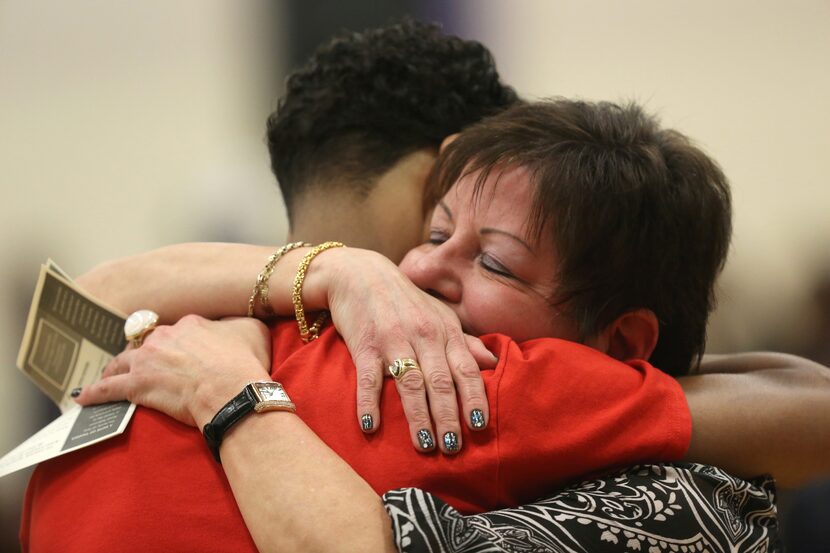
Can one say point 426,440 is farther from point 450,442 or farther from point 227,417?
point 227,417

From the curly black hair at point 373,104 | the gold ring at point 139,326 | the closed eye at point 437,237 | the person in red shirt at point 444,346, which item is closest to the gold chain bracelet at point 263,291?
the person in red shirt at point 444,346

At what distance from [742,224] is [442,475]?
3.05 m

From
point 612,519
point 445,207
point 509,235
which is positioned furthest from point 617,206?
point 612,519

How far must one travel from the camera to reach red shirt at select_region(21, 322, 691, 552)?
3.82 ft

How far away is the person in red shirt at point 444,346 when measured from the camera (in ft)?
3.84

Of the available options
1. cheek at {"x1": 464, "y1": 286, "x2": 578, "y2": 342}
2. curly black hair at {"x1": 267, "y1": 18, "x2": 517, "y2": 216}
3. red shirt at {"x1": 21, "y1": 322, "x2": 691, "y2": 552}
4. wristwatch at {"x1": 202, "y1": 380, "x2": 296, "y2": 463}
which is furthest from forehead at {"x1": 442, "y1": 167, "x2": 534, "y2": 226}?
wristwatch at {"x1": 202, "y1": 380, "x2": 296, "y2": 463}

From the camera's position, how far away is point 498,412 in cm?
117

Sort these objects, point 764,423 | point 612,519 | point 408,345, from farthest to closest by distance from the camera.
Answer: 1. point 764,423
2. point 408,345
3. point 612,519

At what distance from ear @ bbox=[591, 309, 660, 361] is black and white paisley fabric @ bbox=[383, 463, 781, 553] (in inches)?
10.8

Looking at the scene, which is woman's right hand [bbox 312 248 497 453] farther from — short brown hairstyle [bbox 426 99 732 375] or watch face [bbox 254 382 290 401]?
short brown hairstyle [bbox 426 99 732 375]

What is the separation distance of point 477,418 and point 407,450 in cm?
10

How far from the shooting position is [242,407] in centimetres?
120

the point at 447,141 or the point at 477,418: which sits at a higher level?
the point at 447,141

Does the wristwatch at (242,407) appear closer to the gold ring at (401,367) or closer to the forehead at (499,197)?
the gold ring at (401,367)
